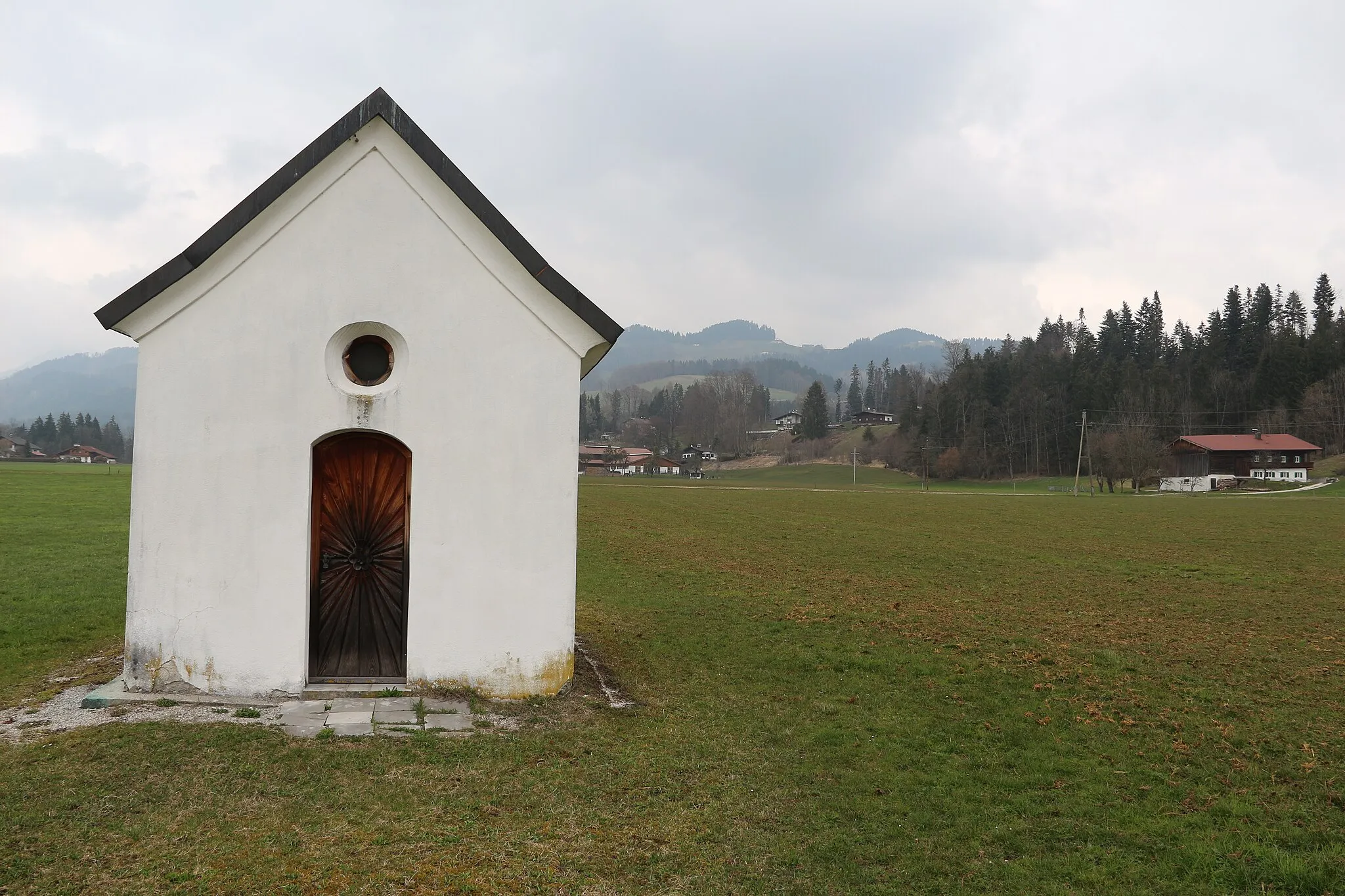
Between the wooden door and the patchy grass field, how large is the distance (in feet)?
5.53

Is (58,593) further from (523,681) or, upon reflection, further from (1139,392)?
(1139,392)

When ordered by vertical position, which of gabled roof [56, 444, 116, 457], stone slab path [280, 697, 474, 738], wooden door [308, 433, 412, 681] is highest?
gabled roof [56, 444, 116, 457]

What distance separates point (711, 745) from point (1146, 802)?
3403mm

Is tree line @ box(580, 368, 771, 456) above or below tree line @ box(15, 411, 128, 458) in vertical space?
above

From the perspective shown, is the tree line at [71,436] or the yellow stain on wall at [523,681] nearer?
the yellow stain on wall at [523,681]

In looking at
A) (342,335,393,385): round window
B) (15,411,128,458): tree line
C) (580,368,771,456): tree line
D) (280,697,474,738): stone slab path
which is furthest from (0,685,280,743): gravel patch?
(15,411,128,458): tree line

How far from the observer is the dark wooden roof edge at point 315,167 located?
7.78m

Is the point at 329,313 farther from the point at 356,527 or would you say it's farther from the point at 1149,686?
the point at 1149,686

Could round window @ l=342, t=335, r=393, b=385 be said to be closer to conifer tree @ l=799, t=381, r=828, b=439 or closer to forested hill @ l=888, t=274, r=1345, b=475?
forested hill @ l=888, t=274, r=1345, b=475

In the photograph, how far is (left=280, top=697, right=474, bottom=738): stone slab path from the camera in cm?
703

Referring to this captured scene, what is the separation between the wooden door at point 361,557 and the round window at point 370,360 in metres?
0.60

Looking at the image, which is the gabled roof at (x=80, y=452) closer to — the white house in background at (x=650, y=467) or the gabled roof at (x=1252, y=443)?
the white house in background at (x=650, y=467)

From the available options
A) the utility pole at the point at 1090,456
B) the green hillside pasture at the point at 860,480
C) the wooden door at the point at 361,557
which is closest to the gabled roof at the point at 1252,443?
the utility pole at the point at 1090,456

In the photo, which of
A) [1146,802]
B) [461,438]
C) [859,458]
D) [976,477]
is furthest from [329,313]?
[859,458]
